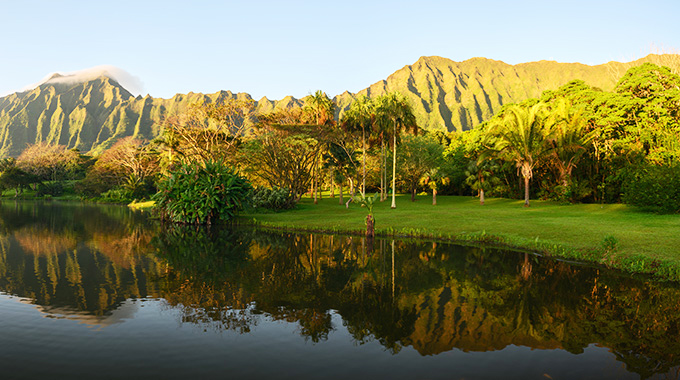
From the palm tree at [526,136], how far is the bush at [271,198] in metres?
26.5

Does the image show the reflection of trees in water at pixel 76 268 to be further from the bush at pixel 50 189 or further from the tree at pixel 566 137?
the bush at pixel 50 189

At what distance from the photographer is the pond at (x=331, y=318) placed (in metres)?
7.27

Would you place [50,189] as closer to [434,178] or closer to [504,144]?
[434,178]

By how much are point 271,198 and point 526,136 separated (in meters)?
29.7

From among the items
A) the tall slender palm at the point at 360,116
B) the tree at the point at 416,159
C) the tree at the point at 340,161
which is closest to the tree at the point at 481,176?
the tree at the point at 416,159

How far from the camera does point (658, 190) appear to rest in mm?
30562

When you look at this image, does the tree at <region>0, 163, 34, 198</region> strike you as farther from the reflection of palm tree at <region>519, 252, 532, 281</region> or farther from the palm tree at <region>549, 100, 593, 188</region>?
the reflection of palm tree at <region>519, 252, 532, 281</region>

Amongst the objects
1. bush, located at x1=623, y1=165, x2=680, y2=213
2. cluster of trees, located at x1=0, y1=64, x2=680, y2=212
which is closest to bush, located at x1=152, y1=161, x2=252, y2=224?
cluster of trees, located at x1=0, y1=64, x2=680, y2=212

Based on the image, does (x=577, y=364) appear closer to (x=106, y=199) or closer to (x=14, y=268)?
(x=14, y=268)

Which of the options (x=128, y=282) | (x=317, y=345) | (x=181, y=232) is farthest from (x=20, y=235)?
(x=317, y=345)

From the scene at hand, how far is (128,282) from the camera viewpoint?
531 inches

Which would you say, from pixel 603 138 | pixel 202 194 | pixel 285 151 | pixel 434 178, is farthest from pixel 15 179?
pixel 603 138

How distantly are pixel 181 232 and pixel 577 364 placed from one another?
25836 mm

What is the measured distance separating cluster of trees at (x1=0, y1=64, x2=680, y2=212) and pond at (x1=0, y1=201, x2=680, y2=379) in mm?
20767
